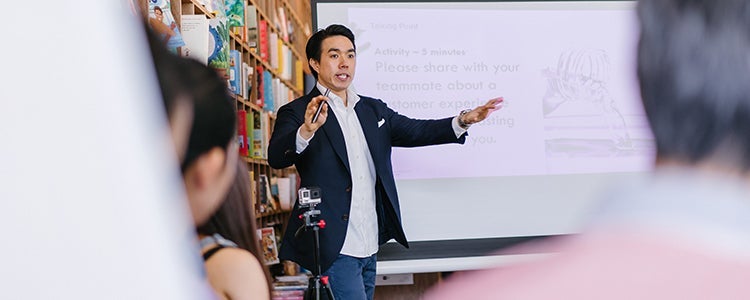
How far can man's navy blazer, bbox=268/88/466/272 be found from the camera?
2.10 metres

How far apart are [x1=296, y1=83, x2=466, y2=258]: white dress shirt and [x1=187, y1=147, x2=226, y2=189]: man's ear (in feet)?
6.08

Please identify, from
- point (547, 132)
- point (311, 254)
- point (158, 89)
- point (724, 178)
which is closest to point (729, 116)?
point (724, 178)

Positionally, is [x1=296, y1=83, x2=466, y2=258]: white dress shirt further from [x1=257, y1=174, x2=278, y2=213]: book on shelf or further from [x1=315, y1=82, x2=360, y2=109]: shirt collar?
[x1=257, y1=174, x2=278, y2=213]: book on shelf

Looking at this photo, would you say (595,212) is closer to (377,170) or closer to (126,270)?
(126,270)

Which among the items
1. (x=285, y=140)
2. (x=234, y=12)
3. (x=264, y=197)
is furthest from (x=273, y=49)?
(x=285, y=140)

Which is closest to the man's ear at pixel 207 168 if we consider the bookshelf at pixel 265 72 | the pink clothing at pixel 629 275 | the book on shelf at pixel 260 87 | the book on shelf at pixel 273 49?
the pink clothing at pixel 629 275

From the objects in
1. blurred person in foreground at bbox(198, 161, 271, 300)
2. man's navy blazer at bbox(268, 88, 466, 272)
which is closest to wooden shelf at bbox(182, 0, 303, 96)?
man's navy blazer at bbox(268, 88, 466, 272)

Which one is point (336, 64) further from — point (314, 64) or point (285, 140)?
point (285, 140)

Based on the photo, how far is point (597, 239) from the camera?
1.06 ft

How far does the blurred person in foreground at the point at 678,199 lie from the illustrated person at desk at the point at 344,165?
5.44ft

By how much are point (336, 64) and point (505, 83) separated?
3.37ft

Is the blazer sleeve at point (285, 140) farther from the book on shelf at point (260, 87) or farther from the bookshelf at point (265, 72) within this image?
the book on shelf at point (260, 87)

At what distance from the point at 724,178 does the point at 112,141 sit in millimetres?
260

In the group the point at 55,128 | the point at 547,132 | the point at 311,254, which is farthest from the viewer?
the point at 547,132
